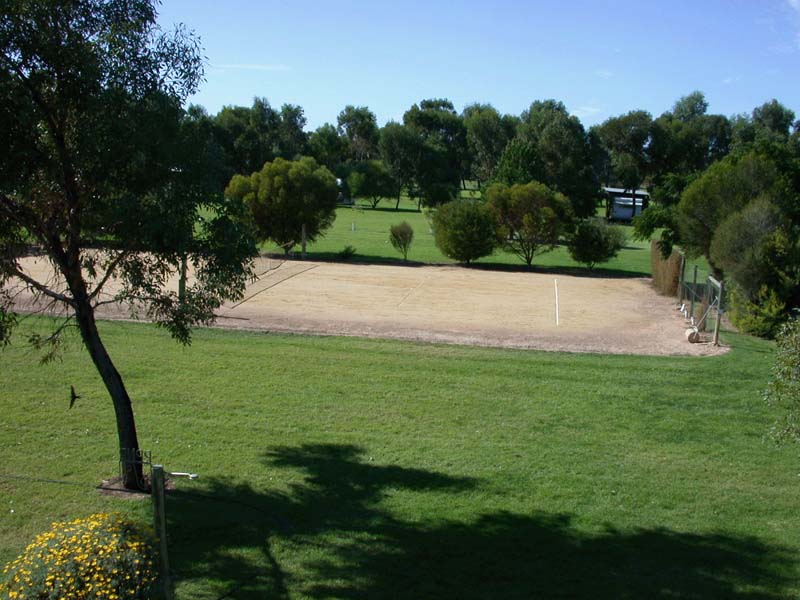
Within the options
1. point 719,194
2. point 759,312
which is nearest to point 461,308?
point 759,312

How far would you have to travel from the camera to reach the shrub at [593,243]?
39.7m

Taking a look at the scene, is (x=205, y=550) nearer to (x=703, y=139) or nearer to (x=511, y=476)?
(x=511, y=476)

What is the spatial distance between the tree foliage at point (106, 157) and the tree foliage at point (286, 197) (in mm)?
28787

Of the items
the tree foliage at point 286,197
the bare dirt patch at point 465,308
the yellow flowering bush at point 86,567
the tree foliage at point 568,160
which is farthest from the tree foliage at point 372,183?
the yellow flowering bush at point 86,567

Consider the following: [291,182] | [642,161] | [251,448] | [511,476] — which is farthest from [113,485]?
[642,161]

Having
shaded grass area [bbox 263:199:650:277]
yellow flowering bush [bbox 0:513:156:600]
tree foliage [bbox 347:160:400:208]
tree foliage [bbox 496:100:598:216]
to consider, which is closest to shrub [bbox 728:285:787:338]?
shaded grass area [bbox 263:199:650:277]

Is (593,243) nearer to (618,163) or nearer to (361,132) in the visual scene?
(618,163)

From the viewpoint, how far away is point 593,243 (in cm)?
3969

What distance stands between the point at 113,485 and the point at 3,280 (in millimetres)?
3038

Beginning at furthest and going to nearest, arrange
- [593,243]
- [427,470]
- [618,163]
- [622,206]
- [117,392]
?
[618,163] → [622,206] → [593,243] → [427,470] → [117,392]

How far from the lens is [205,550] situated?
28.9ft

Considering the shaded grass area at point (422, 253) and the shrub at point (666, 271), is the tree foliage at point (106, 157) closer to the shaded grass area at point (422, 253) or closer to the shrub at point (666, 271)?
the shrub at point (666, 271)

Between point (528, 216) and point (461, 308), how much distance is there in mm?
14076

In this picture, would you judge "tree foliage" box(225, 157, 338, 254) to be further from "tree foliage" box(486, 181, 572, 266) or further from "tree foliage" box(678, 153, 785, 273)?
"tree foliage" box(678, 153, 785, 273)
